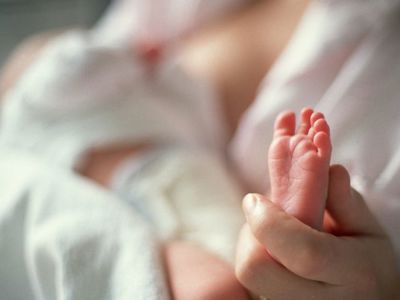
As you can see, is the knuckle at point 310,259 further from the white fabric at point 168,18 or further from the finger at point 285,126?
the white fabric at point 168,18

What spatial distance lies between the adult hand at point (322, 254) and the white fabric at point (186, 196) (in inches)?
4.9

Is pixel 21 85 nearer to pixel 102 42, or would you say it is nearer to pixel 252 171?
pixel 102 42

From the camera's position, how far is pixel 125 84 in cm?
80

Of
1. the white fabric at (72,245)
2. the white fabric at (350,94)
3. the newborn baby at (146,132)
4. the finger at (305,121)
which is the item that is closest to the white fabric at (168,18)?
the newborn baby at (146,132)

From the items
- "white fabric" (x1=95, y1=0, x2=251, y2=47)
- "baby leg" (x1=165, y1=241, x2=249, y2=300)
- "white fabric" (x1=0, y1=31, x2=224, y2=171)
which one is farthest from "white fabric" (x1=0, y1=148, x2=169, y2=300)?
"white fabric" (x1=95, y1=0, x2=251, y2=47)

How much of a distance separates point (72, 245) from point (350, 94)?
A: 31 cm

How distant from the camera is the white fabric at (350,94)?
523 mm

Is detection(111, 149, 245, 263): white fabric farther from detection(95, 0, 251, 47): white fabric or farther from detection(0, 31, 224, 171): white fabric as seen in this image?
detection(95, 0, 251, 47): white fabric

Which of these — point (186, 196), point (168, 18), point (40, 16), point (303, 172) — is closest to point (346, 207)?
point (303, 172)

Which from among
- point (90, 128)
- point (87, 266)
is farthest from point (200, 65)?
point (87, 266)

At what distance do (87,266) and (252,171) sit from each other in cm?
26

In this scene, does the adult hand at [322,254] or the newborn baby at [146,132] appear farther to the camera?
the newborn baby at [146,132]

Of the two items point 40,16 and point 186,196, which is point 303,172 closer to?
point 186,196

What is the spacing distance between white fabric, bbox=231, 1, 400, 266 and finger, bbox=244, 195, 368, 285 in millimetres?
99
